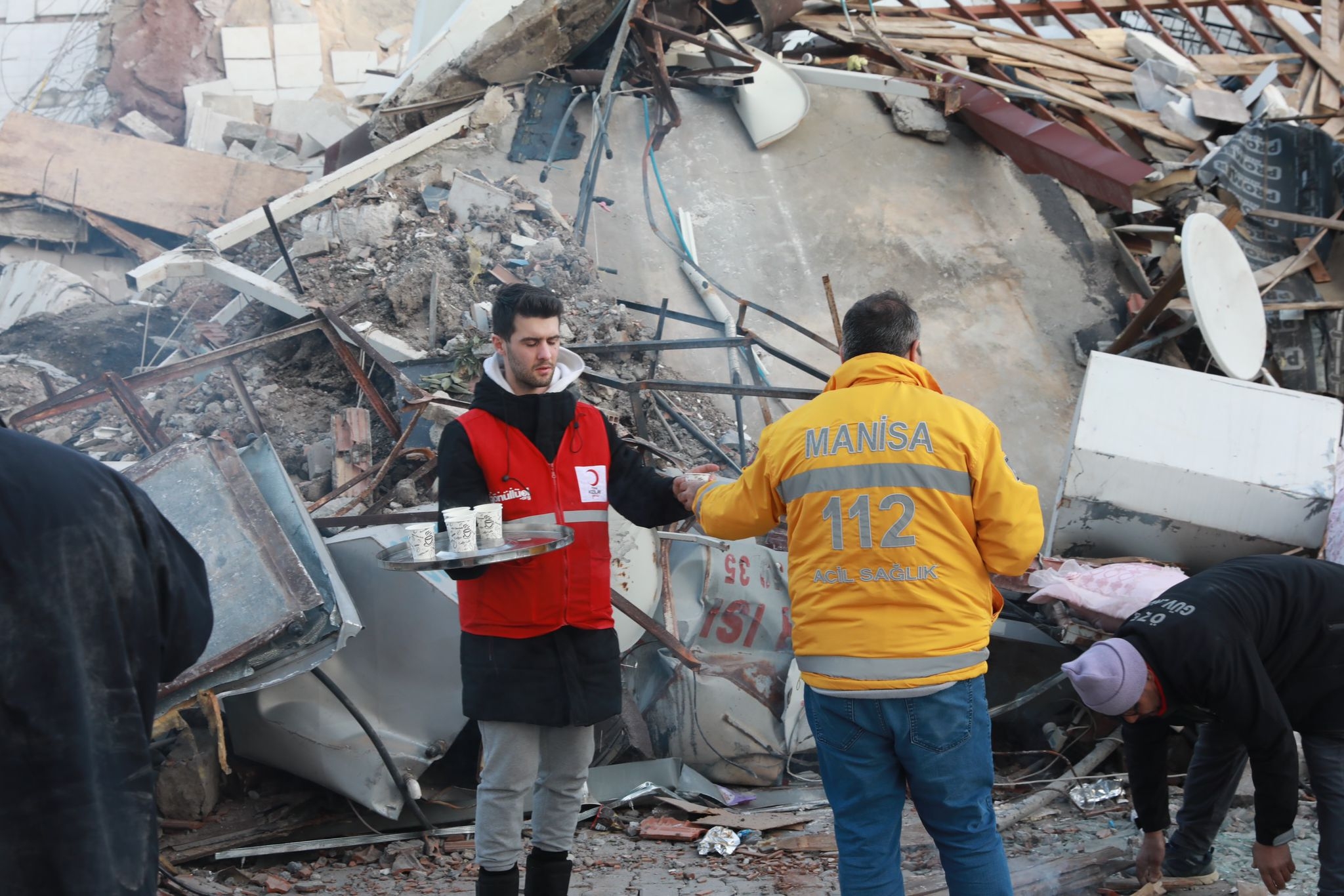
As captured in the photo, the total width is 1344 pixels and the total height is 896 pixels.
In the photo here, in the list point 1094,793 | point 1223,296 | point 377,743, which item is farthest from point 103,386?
point 1223,296

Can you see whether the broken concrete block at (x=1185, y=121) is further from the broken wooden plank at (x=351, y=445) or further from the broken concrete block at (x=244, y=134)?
the broken concrete block at (x=244, y=134)

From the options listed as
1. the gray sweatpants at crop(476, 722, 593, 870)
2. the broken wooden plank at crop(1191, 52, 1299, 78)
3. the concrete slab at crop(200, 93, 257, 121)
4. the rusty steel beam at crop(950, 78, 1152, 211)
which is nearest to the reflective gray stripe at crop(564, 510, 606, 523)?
the gray sweatpants at crop(476, 722, 593, 870)

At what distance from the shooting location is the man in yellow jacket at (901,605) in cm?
231

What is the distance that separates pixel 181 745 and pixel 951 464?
9.02ft

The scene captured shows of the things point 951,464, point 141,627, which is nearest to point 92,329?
point 141,627

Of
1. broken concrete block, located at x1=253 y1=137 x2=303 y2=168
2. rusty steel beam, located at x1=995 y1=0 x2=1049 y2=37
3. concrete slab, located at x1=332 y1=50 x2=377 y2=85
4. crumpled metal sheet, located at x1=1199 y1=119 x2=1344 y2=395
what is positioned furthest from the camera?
concrete slab, located at x1=332 y1=50 x2=377 y2=85

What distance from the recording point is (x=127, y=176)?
366 inches

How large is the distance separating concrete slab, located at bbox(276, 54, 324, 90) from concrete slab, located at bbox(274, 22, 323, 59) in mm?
58

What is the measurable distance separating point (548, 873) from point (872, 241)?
683 cm

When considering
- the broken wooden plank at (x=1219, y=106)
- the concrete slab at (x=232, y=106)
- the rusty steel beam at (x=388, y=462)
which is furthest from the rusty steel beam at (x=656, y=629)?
the concrete slab at (x=232, y=106)

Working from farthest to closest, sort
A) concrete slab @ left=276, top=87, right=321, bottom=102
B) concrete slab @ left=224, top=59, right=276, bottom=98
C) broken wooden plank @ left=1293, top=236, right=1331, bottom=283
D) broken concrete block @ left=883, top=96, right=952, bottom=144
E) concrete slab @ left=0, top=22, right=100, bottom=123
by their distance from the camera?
concrete slab @ left=276, top=87, right=321, bottom=102 → concrete slab @ left=224, top=59, right=276, bottom=98 → concrete slab @ left=0, top=22, right=100, bottom=123 → broken concrete block @ left=883, top=96, right=952, bottom=144 → broken wooden plank @ left=1293, top=236, right=1331, bottom=283

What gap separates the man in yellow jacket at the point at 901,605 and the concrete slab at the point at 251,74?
536 inches

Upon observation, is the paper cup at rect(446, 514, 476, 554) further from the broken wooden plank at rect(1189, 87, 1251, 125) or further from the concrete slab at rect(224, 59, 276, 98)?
the concrete slab at rect(224, 59, 276, 98)

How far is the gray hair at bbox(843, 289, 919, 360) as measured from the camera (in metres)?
2.53
